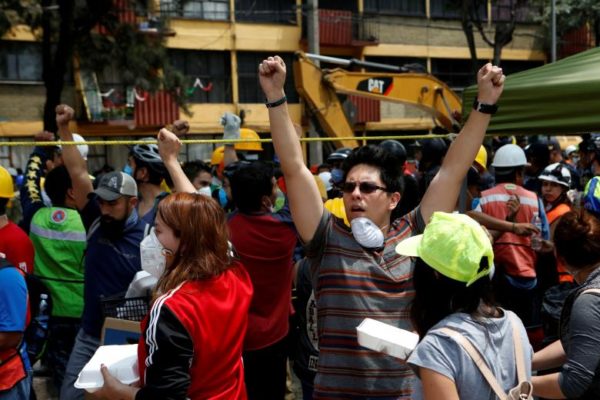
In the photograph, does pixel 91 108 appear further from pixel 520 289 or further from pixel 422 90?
pixel 520 289

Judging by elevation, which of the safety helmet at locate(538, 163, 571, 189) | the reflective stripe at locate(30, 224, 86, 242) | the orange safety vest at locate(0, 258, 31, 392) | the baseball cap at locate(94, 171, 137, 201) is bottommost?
the orange safety vest at locate(0, 258, 31, 392)

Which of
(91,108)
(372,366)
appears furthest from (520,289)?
(91,108)

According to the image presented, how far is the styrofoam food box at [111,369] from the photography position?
262cm

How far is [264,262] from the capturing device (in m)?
4.31

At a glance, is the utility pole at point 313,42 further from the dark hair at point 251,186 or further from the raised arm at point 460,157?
the raised arm at point 460,157

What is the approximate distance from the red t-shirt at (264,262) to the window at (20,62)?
2222cm

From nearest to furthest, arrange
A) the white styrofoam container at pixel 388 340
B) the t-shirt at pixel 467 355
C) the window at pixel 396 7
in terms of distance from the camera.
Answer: the t-shirt at pixel 467 355 < the white styrofoam container at pixel 388 340 < the window at pixel 396 7

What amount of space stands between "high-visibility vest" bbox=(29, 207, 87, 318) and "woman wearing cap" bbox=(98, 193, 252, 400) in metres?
2.33

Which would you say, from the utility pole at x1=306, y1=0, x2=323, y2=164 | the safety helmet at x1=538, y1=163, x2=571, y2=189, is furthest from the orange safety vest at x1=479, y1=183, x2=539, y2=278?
the utility pole at x1=306, y1=0, x2=323, y2=164

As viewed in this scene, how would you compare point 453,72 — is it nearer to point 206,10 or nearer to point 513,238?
point 206,10

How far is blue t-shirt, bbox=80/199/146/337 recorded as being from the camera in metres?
4.07

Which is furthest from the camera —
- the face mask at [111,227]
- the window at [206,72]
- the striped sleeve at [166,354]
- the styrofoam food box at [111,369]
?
the window at [206,72]

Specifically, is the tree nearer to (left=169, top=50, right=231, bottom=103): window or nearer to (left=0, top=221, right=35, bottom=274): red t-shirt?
(left=169, top=50, right=231, bottom=103): window

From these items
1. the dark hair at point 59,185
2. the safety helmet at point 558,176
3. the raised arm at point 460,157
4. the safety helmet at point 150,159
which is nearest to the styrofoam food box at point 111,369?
the raised arm at point 460,157
